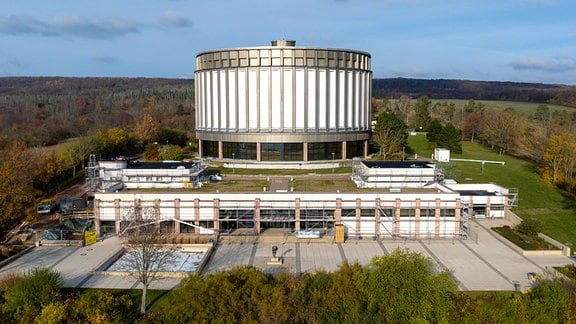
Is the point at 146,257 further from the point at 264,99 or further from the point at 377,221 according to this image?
the point at 264,99

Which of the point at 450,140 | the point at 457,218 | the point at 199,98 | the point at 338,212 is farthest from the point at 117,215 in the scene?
the point at 450,140

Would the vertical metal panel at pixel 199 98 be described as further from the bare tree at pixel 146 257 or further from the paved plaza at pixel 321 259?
the bare tree at pixel 146 257

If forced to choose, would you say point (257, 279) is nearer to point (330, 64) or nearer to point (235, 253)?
point (235, 253)

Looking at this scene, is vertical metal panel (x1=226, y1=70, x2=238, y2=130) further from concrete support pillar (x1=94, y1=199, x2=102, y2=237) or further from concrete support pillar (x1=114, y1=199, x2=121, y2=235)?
concrete support pillar (x1=94, y1=199, x2=102, y2=237)

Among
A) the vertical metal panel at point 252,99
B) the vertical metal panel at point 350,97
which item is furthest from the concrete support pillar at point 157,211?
the vertical metal panel at point 350,97

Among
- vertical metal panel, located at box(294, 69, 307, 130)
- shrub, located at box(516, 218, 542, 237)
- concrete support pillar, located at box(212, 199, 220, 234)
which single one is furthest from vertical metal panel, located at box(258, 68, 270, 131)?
shrub, located at box(516, 218, 542, 237)

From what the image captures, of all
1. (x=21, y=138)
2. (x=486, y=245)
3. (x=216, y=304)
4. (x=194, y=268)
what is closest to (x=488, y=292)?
(x=486, y=245)
